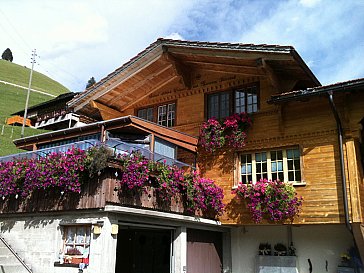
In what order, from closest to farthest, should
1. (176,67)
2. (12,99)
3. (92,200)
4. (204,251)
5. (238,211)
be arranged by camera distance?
(92,200), (238,211), (204,251), (176,67), (12,99)

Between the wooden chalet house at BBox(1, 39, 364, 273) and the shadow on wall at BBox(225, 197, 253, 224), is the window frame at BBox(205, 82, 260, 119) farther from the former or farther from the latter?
the shadow on wall at BBox(225, 197, 253, 224)

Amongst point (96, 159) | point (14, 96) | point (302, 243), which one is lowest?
point (302, 243)

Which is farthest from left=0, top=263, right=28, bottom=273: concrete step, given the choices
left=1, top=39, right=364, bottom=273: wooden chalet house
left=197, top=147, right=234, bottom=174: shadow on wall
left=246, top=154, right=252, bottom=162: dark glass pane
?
left=246, top=154, right=252, bottom=162: dark glass pane

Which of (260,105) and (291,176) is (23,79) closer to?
(260,105)

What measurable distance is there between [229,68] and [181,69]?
2039mm

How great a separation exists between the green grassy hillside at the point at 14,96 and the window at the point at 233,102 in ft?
90.4

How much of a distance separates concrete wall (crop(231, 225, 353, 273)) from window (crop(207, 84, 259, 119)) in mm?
4468

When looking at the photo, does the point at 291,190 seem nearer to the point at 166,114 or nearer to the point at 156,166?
the point at 156,166

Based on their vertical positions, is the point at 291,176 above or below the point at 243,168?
below

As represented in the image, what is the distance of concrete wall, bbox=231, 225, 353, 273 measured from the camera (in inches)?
496

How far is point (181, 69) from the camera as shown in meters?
15.9

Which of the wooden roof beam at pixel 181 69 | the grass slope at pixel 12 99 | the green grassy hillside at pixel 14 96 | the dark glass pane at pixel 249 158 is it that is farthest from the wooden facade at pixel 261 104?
the grass slope at pixel 12 99

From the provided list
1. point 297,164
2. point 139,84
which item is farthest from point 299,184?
point 139,84

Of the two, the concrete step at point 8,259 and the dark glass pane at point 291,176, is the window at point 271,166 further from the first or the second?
the concrete step at point 8,259
